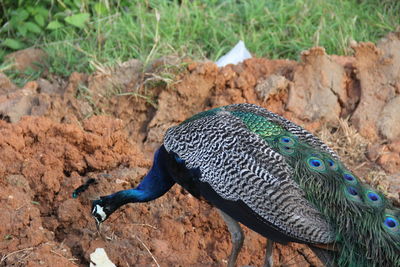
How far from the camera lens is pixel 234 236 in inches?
170

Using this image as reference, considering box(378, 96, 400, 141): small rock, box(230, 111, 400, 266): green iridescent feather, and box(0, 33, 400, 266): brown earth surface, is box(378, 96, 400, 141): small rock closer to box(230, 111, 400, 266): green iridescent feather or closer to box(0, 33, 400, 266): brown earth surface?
box(0, 33, 400, 266): brown earth surface

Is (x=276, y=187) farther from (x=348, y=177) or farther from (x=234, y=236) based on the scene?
(x=234, y=236)

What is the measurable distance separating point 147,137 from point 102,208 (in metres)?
1.25

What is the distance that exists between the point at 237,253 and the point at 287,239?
53 cm

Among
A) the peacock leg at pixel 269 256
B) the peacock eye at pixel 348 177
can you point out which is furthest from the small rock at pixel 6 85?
the peacock eye at pixel 348 177

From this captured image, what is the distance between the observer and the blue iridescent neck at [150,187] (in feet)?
14.7

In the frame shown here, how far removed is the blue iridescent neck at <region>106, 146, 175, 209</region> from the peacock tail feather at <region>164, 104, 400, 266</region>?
0.18m

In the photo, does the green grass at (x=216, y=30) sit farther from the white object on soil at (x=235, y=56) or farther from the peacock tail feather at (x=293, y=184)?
the peacock tail feather at (x=293, y=184)

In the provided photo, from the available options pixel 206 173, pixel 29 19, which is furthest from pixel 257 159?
pixel 29 19

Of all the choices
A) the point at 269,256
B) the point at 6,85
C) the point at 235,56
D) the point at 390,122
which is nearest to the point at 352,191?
the point at 269,256

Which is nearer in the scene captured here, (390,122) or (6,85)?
(390,122)

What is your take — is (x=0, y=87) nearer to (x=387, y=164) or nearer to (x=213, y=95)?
(x=213, y=95)

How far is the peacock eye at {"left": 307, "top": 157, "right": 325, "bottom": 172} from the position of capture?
3.97 m

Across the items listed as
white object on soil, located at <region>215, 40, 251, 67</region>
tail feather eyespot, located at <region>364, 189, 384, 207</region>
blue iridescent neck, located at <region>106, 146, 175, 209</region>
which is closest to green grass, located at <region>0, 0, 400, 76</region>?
white object on soil, located at <region>215, 40, 251, 67</region>
